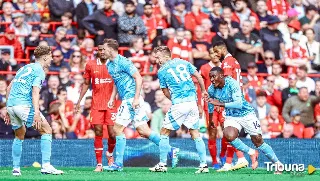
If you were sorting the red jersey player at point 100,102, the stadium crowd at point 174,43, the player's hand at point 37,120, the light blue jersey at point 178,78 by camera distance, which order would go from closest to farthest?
1. the player's hand at point 37,120
2. the light blue jersey at point 178,78
3. the red jersey player at point 100,102
4. the stadium crowd at point 174,43

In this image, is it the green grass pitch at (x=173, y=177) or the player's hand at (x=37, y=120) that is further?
the player's hand at (x=37, y=120)

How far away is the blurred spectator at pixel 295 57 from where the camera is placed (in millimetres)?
25938

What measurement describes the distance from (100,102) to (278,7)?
8.86m

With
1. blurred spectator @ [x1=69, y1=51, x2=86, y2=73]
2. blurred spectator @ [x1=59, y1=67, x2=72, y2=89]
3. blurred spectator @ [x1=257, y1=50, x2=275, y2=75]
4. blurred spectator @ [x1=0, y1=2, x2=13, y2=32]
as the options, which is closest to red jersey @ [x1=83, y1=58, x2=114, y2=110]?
blurred spectator @ [x1=59, y1=67, x2=72, y2=89]

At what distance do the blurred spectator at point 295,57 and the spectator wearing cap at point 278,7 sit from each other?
4.40ft

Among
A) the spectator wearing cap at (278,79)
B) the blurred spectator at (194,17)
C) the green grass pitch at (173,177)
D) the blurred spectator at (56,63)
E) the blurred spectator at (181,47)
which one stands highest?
the blurred spectator at (194,17)

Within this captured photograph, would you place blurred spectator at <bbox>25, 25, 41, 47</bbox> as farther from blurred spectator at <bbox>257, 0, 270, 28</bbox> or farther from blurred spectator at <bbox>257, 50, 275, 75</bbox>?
blurred spectator at <bbox>257, 0, 270, 28</bbox>

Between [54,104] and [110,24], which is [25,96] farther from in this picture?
[110,24]

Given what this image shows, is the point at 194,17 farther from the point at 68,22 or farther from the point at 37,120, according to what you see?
the point at 37,120

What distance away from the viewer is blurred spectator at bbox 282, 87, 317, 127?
2383 centimetres

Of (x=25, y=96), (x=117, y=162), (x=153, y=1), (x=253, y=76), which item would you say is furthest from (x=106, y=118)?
(x=153, y=1)

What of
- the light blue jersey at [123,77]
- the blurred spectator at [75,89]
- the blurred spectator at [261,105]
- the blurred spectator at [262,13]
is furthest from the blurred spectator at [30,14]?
the light blue jersey at [123,77]

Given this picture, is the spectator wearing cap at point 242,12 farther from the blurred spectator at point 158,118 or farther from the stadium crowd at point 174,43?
the blurred spectator at point 158,118

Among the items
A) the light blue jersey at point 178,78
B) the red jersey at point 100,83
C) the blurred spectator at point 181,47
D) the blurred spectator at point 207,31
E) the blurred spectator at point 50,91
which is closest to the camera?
the light blue jersey at point 178,78
